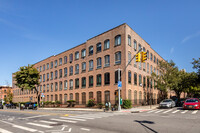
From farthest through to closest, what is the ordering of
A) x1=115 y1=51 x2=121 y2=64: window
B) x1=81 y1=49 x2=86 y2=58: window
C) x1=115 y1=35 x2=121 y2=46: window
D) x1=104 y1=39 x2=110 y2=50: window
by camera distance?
x1=81 y1=49 x2=86 y2=58: window → x1=104 y1=39 x2=110 y2=50: window → x1=115 y1=35 x2=121 y2=46: window → x1=115 y1=51 x2=121 y2=64: window

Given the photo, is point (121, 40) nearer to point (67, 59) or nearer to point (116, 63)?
point (116, 63)

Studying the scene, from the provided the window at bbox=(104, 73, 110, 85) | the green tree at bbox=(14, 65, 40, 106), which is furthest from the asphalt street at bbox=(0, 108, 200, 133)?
the green tree at bbox=(14, 65, 40, 106)

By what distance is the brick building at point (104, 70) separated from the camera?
32.7 metres

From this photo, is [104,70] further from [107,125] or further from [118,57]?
A: [107,125]

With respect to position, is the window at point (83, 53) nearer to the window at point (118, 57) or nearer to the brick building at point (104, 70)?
the brick building at point (104, 70)

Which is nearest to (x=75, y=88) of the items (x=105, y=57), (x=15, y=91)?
(x=105, y=57)

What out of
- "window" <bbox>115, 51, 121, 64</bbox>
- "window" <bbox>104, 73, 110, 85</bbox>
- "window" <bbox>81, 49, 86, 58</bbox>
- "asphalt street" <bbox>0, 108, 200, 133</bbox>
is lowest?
"asphalt street" <bbox>0, 108, 200, 133</bbox>

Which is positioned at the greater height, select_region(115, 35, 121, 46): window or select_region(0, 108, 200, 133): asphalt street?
select_region(115, 35, 121, 46): window

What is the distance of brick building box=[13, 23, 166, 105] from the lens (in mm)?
32719

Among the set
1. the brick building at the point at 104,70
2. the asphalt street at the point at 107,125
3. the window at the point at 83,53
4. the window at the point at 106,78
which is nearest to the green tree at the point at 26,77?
the brick building at the point at 104,70

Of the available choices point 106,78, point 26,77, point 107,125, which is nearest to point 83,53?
point 106,78

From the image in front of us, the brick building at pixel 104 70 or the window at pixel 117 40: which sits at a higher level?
the window at pixel 117 40

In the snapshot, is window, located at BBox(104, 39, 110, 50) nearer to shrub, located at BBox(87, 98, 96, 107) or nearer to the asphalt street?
shrub, located at BBox(87, 98, 96, 107)

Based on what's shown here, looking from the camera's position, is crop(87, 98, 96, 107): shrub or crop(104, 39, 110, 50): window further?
crop(104, 39, 110, 50): window
